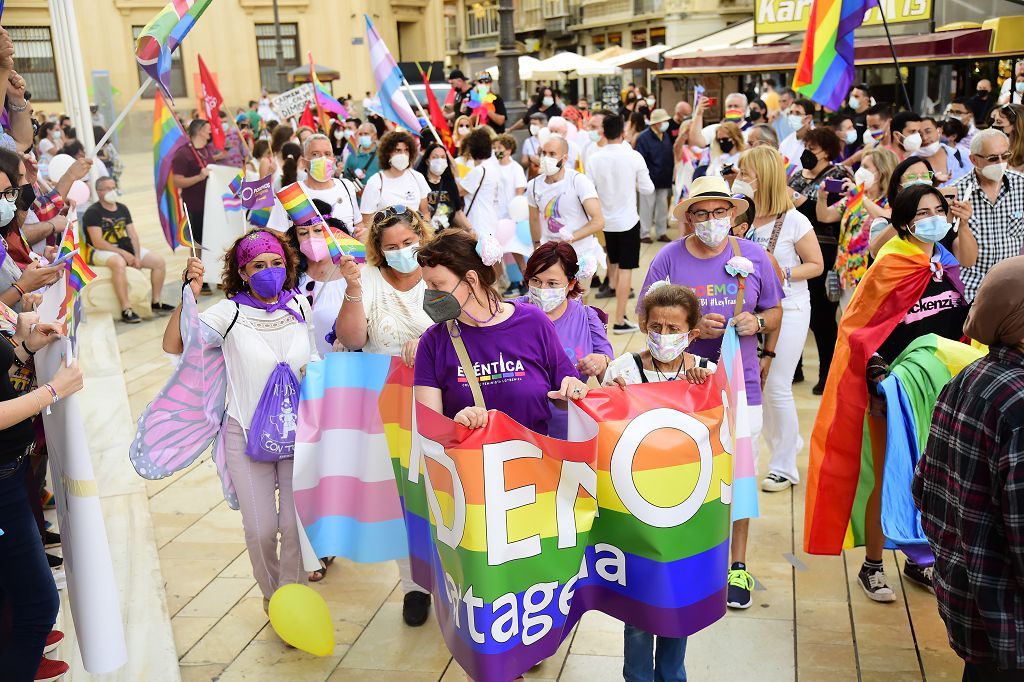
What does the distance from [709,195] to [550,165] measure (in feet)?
14.0

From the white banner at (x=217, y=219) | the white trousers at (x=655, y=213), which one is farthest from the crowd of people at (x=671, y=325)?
the white trousers at (x=655, y=213)

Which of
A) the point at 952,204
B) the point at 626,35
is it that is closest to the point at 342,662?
the point at 952,204

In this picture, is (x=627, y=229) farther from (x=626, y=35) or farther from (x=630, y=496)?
(x=626, y=35)

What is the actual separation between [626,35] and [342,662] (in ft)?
163

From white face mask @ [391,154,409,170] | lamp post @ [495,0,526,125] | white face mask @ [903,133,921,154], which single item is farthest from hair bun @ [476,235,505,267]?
lamp post @ [495,0,526,125]

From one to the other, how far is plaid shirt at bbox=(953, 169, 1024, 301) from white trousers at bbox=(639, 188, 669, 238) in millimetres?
7742

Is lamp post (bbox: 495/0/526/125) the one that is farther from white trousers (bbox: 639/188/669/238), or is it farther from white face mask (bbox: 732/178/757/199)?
white face mask (bbox: 732/178/757/199)

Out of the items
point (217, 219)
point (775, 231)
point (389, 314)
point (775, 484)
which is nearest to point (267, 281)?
point (389, 314)

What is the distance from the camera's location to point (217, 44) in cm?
4503

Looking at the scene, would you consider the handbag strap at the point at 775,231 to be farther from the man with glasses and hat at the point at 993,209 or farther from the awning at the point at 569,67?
the awning at the point at 569,67

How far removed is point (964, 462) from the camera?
284 cm

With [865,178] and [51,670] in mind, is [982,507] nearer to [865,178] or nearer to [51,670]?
[51,670]

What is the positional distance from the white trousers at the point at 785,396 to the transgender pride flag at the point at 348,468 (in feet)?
7.91

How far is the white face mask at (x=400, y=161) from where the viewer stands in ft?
27.2
